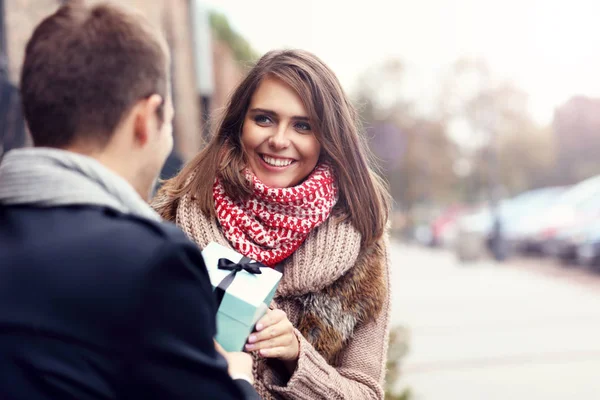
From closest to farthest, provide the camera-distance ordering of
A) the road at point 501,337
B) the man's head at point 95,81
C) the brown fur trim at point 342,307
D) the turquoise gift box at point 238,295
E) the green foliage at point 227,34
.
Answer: the man's head at point 95,81 < the turquoise gift box at point 238,295 < the brown fur trim at point 342,307 < the road at point 501,337 < the green foliage at point 227,34

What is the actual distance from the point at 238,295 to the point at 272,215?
2.00 feet

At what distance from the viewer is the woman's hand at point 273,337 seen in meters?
1.99

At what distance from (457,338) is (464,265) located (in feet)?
38.2

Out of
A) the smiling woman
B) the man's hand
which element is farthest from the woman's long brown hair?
the man's hand

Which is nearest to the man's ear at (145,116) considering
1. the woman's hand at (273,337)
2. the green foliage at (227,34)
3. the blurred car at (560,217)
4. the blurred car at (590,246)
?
the woman's hand at (273,337)

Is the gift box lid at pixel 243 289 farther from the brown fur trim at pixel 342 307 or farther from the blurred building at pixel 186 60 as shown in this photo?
the blurred building at pixel 186 60

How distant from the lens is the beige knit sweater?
2.31 metres

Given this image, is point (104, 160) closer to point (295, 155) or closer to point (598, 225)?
point (295, 155)

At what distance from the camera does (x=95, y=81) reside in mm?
1400

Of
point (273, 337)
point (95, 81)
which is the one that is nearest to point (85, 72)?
point (95, 81)

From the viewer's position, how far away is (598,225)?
1506cm

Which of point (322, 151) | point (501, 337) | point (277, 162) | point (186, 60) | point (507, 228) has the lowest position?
point (501, 337)

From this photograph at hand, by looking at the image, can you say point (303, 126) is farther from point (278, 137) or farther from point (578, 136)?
point (578, 136)

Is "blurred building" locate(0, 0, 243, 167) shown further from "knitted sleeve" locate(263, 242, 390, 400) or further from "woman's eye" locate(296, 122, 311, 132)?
"knitted sleeve" locate(263, 242, 390, 400)
